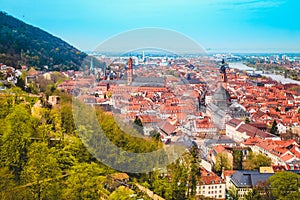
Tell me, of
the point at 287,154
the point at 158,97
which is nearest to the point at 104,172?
the point at 158,97

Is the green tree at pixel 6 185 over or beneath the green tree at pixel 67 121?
beneath

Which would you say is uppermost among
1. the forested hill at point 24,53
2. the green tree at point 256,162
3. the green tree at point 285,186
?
the forested hill at point 24,53

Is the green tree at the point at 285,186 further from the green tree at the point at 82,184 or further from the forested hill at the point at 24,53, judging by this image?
the forested hill at the point at 24,53

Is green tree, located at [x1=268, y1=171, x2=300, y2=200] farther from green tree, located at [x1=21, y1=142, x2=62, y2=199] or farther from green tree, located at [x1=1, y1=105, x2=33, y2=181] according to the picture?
green tree, located at [x1=1, y1=105, x2=33, y2=181]

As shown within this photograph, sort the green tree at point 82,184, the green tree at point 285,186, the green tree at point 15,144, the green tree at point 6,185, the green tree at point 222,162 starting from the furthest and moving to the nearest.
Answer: the green tree at point 222,162
the green tree at point 285,186
the green tree at point 15,144
the green tree at point 82,184
the green tree at point 6,185

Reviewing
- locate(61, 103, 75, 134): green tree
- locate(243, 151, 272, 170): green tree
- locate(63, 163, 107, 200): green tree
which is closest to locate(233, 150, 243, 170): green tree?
locate(243, 151, 272, 170): green tree

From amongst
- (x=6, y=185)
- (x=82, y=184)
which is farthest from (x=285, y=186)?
(x=6, y=185)

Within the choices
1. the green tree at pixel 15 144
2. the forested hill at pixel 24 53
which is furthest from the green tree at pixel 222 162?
the forested hill at pixel 24 53
